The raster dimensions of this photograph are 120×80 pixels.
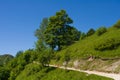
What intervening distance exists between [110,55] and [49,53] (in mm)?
16496

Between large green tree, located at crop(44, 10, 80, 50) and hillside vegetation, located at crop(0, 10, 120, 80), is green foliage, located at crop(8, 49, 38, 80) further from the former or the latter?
large green tree, located at crop(44, 10, 80, 50)

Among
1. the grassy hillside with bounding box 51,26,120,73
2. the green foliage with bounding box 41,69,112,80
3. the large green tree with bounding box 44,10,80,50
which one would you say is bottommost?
the green foliage with bounding box 41,69,112,80

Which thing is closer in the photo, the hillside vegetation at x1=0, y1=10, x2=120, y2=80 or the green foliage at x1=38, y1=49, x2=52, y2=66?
the hillside vegetation at x1=0, y1=10, x2=120, y2=80

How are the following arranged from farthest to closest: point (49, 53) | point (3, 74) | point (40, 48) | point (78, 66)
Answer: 1. point (3, 74)
2. point (40, 48)
3. point (49, 53)
4. point (78, 66)

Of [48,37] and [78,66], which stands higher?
[48,37]

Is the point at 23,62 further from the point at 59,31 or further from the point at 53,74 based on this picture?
the point at 53,74

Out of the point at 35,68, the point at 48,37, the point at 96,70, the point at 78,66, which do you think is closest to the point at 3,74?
the point at 48,37

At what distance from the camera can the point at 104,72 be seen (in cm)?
4772

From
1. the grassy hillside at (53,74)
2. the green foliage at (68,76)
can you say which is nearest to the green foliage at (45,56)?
the grassy hillside at (53,74)

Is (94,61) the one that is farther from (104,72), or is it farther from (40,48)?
(40,48)

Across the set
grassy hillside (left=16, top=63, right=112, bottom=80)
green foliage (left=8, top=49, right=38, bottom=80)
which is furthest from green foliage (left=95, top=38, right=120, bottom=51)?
green foliage (left=8, top=49, right=38, bottom=80)

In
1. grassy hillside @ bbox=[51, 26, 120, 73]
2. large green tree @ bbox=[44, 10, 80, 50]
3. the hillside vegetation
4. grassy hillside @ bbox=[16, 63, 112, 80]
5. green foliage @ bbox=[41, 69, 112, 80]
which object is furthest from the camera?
large green tree @ bbox=[44, 10, 80, 50]

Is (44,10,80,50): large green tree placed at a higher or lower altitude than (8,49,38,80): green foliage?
higher

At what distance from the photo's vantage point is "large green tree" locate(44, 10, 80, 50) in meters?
78.4
